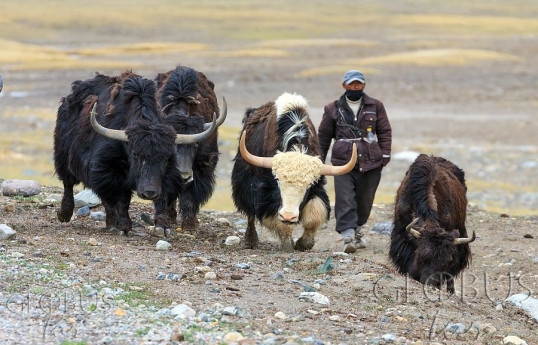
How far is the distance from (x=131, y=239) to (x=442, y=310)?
3.04 m

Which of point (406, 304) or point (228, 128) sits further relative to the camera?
point (228, 128)

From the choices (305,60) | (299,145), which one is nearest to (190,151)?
(299,145)

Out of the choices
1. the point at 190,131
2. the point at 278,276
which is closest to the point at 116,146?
the point at 190,131

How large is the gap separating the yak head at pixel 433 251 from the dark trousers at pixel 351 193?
5.50ft

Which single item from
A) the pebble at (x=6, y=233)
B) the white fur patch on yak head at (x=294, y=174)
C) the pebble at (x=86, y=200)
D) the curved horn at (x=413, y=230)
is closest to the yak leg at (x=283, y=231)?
the white fur patch on yak head at (x=294, y=174)

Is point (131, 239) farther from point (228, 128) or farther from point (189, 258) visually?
point (228, 128)

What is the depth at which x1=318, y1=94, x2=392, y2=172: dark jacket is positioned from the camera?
9.59 metres

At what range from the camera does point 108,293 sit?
622 cm

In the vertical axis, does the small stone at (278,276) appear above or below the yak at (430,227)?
below

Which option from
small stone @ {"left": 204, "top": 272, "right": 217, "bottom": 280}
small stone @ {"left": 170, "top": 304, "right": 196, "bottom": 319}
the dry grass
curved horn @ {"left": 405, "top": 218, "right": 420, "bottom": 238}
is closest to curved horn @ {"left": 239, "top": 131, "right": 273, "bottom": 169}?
curved horn @ {"left": 405, "top": 218, "right": 420, "bottom": 238}

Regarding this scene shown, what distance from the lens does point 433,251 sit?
25.9 feet

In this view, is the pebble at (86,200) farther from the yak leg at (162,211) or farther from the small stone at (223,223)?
the yak leg at (162,211)

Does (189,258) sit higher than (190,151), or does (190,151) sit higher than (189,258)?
(190,151)

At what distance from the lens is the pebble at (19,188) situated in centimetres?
1105
